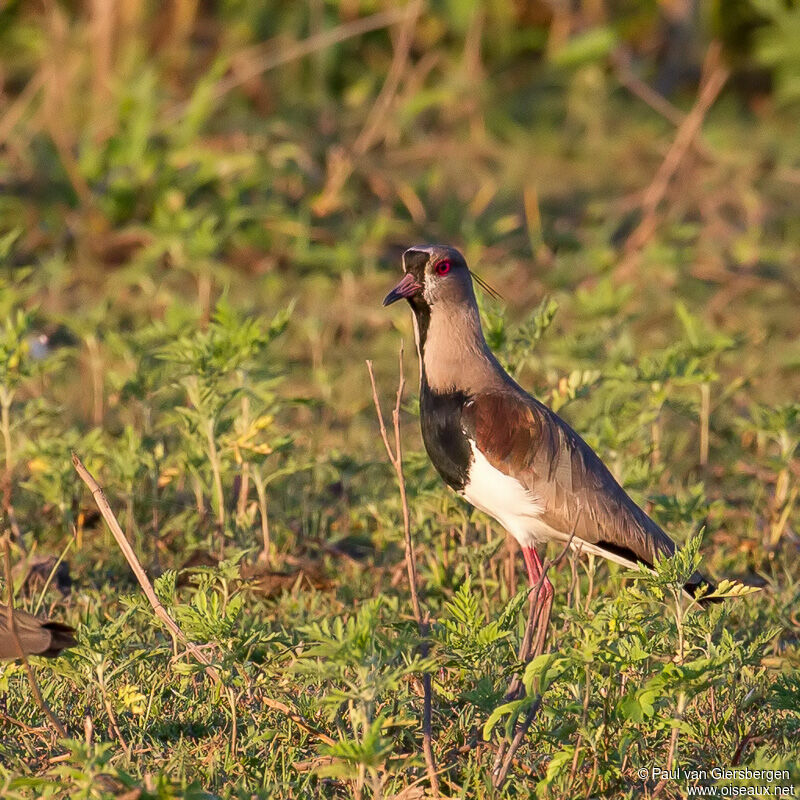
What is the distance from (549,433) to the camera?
160 inches

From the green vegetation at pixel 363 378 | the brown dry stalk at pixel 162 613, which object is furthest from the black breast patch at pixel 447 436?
the brown dry stalk at pixel 162 613

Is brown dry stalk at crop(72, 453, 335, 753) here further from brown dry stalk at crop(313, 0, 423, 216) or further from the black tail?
brown dry stalk at crop(313, 0, 423, 216)

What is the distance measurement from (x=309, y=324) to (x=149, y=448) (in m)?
1.88

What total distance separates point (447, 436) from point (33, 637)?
1.37 metres

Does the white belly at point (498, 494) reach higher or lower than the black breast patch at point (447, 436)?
lower

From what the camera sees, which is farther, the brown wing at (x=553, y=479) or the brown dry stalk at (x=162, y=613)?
the brown wing at (x=553, y=479)

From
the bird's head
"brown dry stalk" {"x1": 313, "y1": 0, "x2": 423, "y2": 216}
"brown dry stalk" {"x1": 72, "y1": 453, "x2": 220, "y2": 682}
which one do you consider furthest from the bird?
"brown dry stalk" {"x1": 313, "y1": 0, "x2": 423, "y2": 216}

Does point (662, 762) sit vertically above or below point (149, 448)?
below

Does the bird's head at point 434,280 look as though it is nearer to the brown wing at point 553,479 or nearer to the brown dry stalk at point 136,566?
the brown wing at point 553,479

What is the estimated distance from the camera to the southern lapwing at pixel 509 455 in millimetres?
3977

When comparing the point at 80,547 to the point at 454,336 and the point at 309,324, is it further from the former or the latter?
the point at 309,324

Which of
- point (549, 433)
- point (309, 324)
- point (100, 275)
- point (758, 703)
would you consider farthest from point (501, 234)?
point (758, 703)

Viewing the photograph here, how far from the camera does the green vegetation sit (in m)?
3.32

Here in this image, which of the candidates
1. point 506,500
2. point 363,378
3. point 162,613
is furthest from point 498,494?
point 363,378
